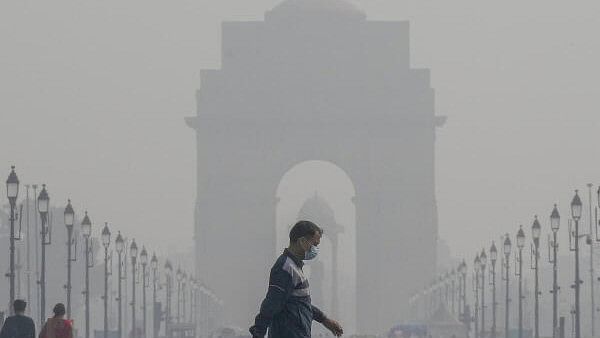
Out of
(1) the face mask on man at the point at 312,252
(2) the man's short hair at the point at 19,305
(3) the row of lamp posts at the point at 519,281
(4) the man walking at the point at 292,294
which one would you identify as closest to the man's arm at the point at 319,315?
(4) the man walking at the point at 292,294

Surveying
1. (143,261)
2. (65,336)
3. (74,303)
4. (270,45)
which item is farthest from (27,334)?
(74,303)

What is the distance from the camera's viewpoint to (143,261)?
214 feet

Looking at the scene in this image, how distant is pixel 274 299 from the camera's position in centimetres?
1631

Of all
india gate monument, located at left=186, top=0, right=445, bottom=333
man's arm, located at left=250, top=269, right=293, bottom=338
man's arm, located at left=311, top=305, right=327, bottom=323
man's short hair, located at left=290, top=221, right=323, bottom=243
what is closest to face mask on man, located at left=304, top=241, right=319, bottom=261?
man's short hair, located at left=290, top=221, right=323, bottom=243

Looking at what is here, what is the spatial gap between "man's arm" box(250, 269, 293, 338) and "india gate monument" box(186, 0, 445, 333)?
98019 millimetres

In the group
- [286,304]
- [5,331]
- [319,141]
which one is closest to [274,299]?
[286,304]

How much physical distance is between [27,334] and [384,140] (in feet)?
303

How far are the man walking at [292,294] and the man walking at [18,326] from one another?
8.83 m

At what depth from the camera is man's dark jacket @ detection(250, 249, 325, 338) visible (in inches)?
642

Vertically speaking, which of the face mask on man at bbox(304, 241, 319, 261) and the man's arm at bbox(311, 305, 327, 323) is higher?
the face mask on man at bbox(304, 241, 319, 261)

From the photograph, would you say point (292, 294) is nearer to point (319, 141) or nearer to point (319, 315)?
point (319, 315)

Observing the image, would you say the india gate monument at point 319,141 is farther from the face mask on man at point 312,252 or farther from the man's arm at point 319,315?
the face mask on man at point 312,252

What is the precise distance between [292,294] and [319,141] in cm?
9941

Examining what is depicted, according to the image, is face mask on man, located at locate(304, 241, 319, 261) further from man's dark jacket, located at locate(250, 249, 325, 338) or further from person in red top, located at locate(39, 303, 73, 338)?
person in red top, located at locate(39, 303, 73, 338)
